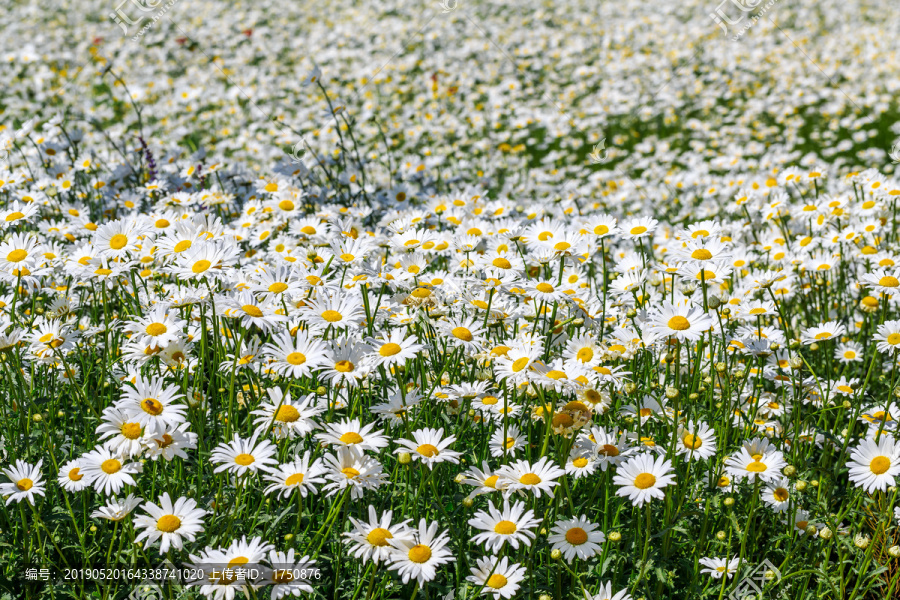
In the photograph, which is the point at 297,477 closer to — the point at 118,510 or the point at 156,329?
the point at 118,510

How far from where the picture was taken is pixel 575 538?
2406mm

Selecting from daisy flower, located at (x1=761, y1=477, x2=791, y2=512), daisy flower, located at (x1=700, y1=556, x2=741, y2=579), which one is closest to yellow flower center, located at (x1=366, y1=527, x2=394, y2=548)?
daisy flower, located at (x1=700, y1=556, x2=741, y2=579)

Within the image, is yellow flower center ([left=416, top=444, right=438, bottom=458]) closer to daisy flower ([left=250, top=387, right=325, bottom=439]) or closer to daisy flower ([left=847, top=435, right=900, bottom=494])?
daisy flower ([left=250, top=387, right=325, bottom=439])

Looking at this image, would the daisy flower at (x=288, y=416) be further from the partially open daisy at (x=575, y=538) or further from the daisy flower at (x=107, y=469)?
the partially open daisy at (x=575, y=538)

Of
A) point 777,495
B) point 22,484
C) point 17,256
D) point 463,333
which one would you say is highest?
point 17,256

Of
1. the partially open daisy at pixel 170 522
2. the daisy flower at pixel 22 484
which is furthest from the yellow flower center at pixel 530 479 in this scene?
the daisy flower at pixel 22 484

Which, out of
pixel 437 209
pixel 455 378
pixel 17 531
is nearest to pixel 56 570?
pixel 17 531

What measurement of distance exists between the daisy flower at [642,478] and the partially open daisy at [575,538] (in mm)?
163

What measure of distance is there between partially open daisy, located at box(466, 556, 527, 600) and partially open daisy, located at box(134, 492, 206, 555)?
87cm

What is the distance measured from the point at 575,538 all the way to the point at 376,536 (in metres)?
0.67

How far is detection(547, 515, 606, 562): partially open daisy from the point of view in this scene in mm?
2381

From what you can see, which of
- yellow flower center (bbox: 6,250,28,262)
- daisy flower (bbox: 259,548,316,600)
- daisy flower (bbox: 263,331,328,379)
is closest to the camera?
daisy flower (bbox: 259,548,316,600)

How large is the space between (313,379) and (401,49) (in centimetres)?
1132

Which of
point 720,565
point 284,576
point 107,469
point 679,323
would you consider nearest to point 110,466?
point 107,469
